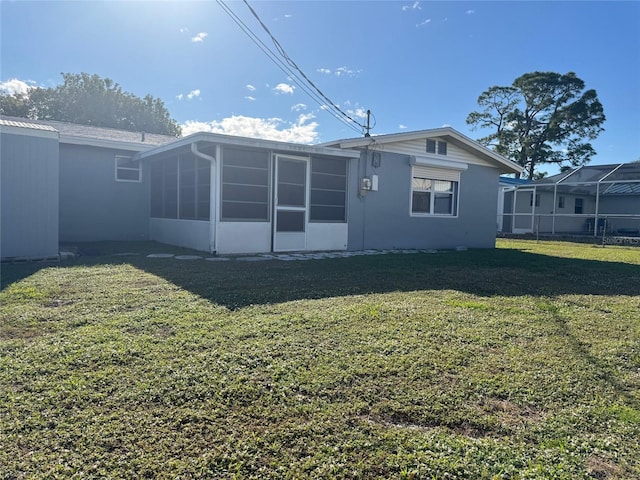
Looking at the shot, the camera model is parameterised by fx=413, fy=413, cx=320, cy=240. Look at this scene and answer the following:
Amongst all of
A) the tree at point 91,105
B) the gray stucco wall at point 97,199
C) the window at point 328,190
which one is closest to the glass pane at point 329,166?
the window at point 328,190

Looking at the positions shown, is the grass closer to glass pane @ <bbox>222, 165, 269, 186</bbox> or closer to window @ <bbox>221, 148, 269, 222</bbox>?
window @ <bbox>221, 148, 269, 222</bbox>

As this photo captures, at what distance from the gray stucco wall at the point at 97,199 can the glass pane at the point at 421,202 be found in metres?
7.57

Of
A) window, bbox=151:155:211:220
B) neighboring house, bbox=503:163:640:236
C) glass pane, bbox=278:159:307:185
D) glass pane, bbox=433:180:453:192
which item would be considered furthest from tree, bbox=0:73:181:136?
neighboring house, bbox=503:163:640:236

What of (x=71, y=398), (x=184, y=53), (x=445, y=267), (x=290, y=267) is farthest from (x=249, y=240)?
(x=71, y=398)

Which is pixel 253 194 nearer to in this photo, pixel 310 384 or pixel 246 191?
pixel 246 191

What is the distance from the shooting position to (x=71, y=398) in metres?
2.36

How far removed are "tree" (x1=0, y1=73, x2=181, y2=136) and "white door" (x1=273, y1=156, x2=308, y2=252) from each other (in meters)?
26.5

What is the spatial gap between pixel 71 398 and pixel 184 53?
1041 centimetres

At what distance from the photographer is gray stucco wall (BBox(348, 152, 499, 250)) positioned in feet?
34.2

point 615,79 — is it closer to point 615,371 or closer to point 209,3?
point 209,3

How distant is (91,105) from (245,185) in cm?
2820

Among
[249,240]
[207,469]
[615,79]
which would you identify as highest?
[615,79]

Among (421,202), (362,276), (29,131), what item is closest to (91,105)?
(29,131)

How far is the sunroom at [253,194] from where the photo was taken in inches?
332
